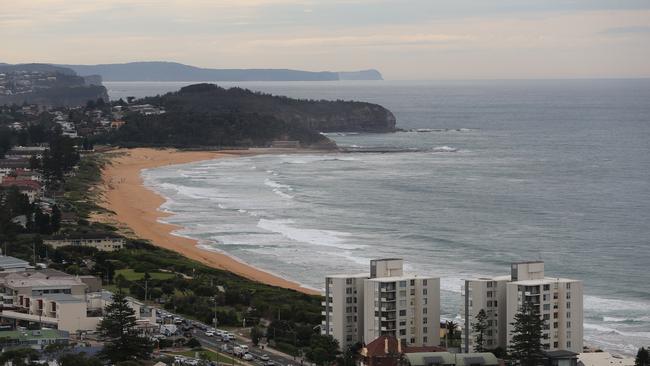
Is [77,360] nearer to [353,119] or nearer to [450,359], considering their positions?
[450,359]

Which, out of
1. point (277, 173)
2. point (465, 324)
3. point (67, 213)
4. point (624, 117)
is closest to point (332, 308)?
point (465, 324)

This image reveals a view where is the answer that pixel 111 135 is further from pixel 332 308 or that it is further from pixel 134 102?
pixel 332 308

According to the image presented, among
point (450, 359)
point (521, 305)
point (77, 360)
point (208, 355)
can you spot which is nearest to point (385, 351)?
point (450, 359)

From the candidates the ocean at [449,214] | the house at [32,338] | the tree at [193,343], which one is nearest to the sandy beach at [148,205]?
the ocean at [449,214]

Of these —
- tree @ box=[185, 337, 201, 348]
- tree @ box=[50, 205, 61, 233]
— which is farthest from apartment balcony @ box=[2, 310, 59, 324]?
tree @ box=[50, 205, 61, 233]

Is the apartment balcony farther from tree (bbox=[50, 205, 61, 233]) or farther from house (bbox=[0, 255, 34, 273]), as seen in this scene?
tree (bbox=[50, 205, 61, 233])
